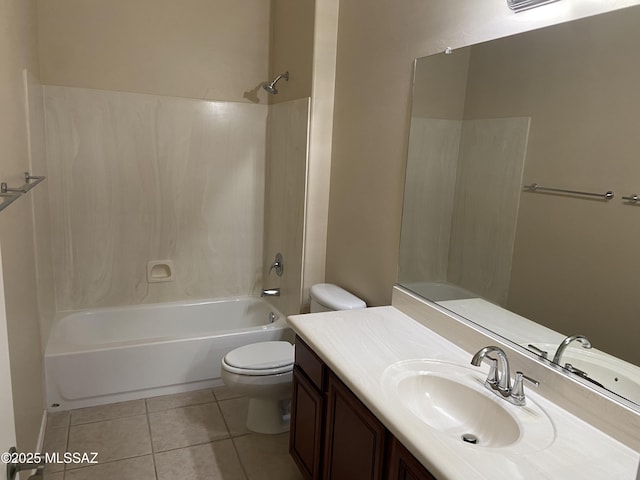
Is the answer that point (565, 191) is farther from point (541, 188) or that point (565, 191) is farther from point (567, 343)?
point (567, 343)

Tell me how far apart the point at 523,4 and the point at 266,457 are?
2.23 metres

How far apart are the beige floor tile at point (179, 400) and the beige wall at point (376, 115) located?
43.0 inches

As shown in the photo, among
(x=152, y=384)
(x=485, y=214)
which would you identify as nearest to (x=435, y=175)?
(x=485, y=214)

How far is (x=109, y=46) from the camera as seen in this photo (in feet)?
10.0

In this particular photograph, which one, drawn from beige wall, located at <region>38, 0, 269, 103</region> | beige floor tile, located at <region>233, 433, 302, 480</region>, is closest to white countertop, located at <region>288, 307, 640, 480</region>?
beige floor tile, located at <region>233, 433, 302, 480</region>

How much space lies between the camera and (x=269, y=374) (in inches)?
95.3

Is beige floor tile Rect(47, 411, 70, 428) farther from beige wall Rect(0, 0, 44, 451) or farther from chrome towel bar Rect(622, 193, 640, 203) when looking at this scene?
chrome towel bar Rect(622, 193, 640, 203)

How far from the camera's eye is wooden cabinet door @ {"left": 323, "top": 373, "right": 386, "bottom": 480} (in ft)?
4.72

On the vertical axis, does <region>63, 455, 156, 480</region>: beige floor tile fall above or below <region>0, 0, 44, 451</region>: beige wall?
below

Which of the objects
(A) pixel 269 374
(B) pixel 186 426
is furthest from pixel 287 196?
(B) pixel 186 426

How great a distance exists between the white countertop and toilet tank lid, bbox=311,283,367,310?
479 mm

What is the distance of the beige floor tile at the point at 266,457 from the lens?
224 centimetres

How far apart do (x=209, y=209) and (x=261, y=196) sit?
0.41 metres

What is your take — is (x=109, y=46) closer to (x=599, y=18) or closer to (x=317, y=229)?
(x=317, y=229)
